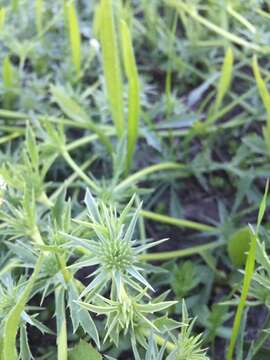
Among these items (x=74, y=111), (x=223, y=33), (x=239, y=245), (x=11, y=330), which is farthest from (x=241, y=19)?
(x=11, y=330)

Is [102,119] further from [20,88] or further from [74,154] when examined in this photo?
[20,88]

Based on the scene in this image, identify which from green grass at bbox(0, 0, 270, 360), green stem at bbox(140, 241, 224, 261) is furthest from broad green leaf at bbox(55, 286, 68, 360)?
green stem at bbox(140, 241, 224, 261)

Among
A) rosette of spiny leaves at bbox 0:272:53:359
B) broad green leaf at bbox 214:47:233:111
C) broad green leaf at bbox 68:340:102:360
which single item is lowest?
broad green leaf at bbox 68:340:102:360

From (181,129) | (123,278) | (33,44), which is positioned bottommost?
(181,129)

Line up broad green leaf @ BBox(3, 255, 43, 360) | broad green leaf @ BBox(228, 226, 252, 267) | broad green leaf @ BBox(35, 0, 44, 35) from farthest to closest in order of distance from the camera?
broad green leaf @ BBox(35, 0, 44, 35) < broad green leaf @ BBox(228, 226, 252, 267) < broad green leaf @ BBox(3, 255, 43, 360)

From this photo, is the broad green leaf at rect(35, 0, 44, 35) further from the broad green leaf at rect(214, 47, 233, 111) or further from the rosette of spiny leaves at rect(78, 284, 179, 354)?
the rosette of spiny leaves at rect(78, 284, 179, 354)

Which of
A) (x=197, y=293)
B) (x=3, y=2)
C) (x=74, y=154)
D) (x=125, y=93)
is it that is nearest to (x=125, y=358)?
(x=197, y=293)
